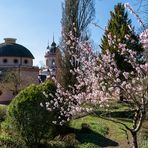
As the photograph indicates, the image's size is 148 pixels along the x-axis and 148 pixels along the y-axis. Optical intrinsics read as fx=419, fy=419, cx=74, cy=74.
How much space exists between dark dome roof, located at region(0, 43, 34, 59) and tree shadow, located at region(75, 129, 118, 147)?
45628mm

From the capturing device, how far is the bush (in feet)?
38.5

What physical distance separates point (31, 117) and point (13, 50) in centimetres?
4881

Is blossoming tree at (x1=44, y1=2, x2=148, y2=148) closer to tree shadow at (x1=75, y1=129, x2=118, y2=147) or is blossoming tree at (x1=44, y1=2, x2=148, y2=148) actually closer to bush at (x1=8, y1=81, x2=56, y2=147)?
bush at (x1=8, y1=81, x2=56, y2=147)

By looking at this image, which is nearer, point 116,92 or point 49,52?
point 116,92

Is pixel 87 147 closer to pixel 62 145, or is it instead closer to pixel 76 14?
pixel 62 145

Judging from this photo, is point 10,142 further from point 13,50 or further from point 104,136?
point 13,50

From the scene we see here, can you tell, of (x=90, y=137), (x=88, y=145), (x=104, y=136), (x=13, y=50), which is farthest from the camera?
(x=13, y=50)

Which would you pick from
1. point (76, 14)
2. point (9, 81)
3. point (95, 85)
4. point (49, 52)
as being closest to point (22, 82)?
point (9, 81)

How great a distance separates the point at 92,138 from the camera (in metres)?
13.6

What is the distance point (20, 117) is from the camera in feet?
38.6

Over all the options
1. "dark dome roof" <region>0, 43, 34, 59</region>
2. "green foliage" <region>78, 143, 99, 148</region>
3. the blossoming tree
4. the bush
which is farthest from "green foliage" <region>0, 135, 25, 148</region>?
"dark dome roof" <region>0, 43, 34, 59</region>

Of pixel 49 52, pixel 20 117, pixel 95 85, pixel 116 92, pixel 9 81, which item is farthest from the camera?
pixel 49 52

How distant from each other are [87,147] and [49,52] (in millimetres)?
67548

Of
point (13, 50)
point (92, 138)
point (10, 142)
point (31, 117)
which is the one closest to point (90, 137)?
point (92, 138)
